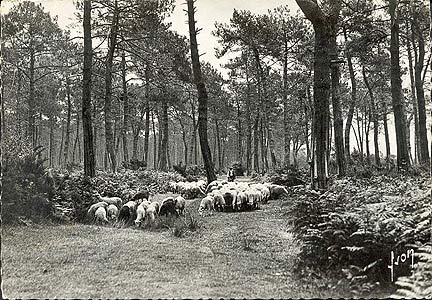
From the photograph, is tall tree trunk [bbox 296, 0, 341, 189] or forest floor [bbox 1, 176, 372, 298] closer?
forest floor [bbox 1, 176, 372, 298]

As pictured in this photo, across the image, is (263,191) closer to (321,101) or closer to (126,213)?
(321,101)

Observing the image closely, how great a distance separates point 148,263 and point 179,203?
13.4ft

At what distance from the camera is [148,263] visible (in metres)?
4.93

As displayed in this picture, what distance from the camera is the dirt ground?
396 cm

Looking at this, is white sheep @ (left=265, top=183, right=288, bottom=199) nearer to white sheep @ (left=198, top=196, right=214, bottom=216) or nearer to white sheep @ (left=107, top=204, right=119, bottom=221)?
white sheep @ (left=198, top=196, right=214, bottom=216)

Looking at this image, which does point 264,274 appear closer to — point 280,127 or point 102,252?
point 102,252

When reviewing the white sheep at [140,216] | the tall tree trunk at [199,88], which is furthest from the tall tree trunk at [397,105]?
the white sheep at [140,216]

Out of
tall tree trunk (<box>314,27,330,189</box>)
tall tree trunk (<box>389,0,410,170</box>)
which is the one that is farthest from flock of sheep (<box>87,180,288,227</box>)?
tall tree trunk (<box>389,0,410,170</box>)

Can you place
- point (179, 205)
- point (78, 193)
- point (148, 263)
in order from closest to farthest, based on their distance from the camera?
1. point (148, 263)
2. point (78, 193)
3. point (179, 205)

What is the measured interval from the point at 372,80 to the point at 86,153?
63.6 ft

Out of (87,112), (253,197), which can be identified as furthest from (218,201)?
(87,112)

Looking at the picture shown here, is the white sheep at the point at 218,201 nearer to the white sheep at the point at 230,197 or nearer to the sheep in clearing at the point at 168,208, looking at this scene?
the white sheep at the point at 230,197

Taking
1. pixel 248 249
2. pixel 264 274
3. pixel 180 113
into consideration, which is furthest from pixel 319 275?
pixel 180 113

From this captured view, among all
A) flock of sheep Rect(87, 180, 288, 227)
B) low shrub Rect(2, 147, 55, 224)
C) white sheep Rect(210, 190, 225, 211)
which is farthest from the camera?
white sheep Rect(210, 190, 225, 211)
